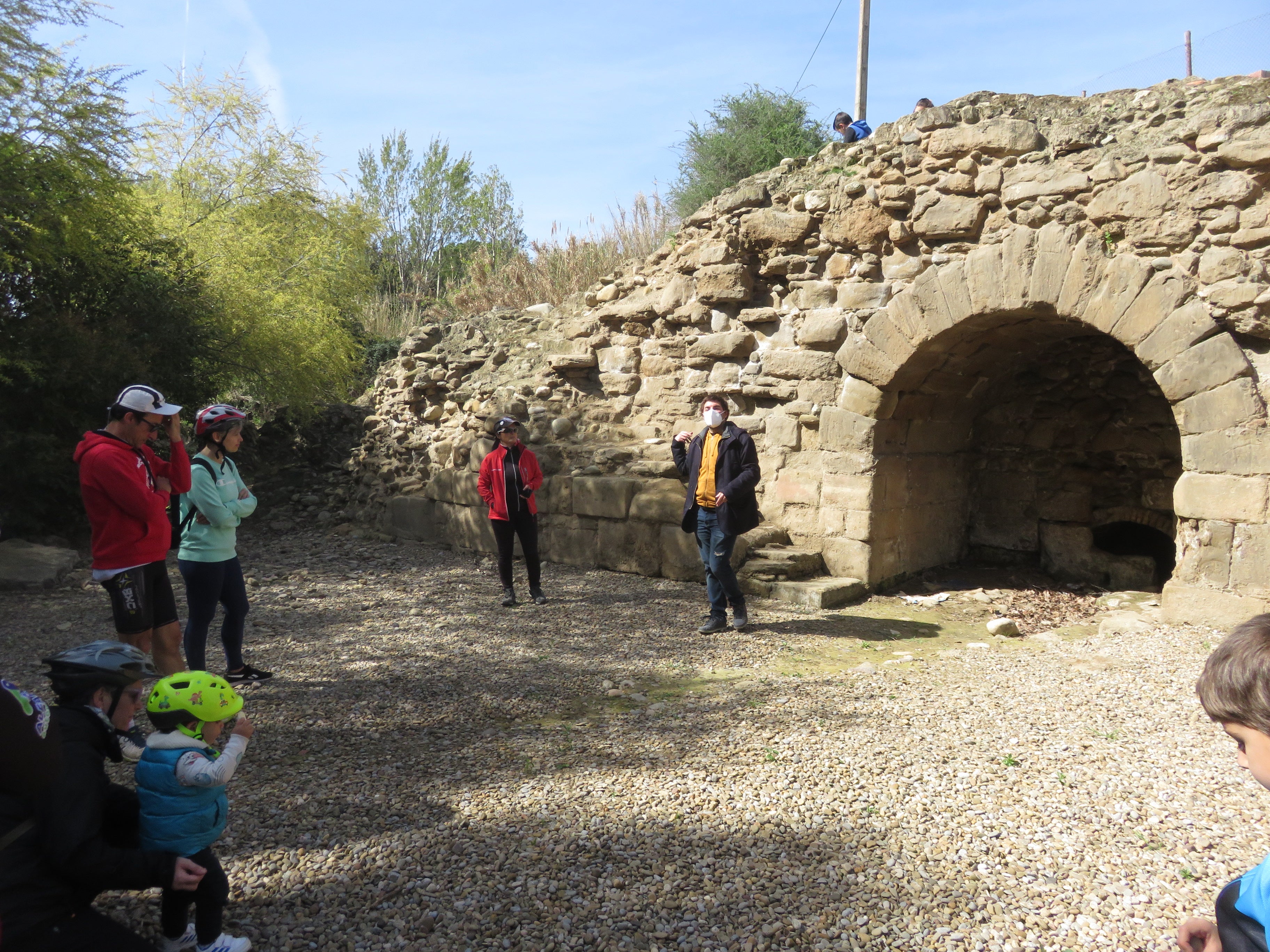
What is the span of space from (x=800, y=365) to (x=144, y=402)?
16.9 feet

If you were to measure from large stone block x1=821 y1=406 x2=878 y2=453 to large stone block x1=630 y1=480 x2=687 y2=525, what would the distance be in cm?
133

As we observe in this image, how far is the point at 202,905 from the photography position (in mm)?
A: 2340

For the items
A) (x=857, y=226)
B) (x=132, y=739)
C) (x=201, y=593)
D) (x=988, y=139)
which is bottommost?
(x=132, y=739)

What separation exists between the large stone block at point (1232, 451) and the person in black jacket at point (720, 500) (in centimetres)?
288

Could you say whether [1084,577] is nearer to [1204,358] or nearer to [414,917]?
[1204,358]

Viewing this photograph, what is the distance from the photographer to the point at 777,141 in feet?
51.0

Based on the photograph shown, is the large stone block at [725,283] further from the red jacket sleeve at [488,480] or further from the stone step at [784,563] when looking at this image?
the red jacket sleeve at [488,480]

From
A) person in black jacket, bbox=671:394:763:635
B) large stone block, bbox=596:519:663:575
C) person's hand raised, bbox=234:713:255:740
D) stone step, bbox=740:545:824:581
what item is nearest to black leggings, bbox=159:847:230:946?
person's hand raised, bbox=234:713:255:740

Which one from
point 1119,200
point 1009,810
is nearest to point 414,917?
point 1009,810

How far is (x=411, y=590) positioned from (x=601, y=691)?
3290 millimetres

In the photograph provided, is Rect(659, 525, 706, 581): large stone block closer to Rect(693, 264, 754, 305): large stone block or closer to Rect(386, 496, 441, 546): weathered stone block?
Rect(693, 264, 754, 305): large stone block

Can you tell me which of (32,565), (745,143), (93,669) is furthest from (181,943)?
(745,143)

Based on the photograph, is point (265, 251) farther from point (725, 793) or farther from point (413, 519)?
point (725, 793)

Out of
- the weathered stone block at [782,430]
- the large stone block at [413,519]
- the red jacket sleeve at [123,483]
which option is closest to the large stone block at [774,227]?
the weathered stone block at [782,430]
